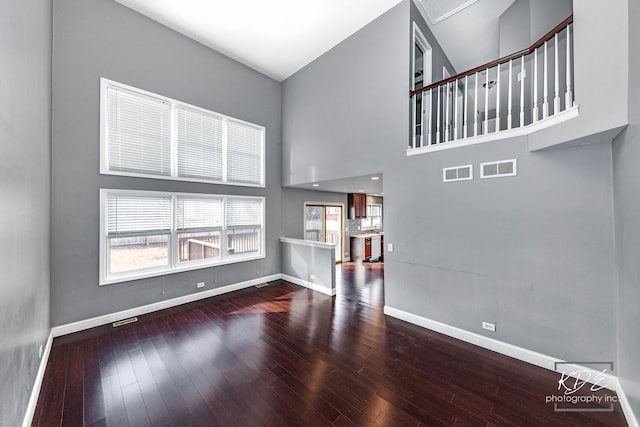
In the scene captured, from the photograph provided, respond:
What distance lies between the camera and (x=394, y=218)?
12.3 feet

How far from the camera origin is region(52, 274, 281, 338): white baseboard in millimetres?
3217

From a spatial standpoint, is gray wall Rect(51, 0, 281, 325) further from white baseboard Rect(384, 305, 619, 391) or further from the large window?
white baseboard Rect(384, 305, 619, 391)

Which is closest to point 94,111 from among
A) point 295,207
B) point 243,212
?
point 243,212

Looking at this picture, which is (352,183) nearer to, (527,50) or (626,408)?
(527,50)

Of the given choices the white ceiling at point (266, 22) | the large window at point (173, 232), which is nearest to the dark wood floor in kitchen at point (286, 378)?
the large window at point (173, 232)

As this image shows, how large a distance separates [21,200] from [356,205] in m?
7.06

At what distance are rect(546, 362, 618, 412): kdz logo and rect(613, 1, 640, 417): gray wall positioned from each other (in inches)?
7.9

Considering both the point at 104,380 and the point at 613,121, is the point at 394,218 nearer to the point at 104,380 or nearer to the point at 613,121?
the point at 613,121

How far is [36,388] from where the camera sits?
2.11 metres

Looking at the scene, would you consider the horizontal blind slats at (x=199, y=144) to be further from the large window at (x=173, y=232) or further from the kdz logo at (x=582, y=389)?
the kdz logo at (x=582, y=389)

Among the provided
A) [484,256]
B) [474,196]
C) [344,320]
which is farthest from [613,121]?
[344,320]

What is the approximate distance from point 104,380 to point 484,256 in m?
4.37

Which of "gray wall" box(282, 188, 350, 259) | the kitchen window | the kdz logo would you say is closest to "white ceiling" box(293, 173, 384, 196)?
"gray wall" box(282, 188, 350, 259)

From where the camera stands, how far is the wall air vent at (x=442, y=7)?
393 centimetres
